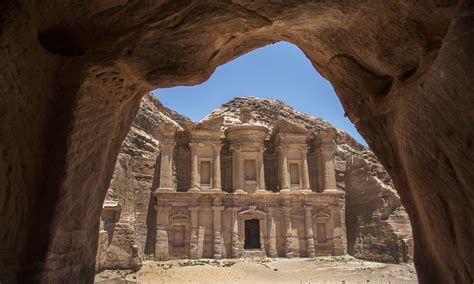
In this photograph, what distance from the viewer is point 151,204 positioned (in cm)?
2719

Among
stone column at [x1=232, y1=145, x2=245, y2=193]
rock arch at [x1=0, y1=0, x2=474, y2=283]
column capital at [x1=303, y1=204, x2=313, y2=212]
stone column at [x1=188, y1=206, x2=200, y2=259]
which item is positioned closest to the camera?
rock arch at [x1=0, y1=0, x2=474, y2=283]

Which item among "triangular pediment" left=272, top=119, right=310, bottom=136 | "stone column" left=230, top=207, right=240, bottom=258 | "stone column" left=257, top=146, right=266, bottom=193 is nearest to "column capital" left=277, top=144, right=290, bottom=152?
"triangular pediment" left=272, top=119, right=310, bottom=136

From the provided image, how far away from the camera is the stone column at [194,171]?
88.2 ft

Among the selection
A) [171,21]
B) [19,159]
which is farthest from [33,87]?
[171,21]

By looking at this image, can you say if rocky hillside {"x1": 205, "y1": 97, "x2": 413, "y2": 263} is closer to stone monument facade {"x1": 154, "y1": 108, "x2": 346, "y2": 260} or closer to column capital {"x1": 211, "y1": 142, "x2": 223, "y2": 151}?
stone monument facade {"x1": 154, "y1": 108, "x2": 346, "y2": 260}

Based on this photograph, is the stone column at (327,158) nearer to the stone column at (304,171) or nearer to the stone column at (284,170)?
the stone column at (304,171)

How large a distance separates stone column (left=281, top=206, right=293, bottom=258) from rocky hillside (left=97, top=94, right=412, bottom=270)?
5.68m

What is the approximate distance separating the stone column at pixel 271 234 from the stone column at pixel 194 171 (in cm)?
566

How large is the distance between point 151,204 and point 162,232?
2.85 meters

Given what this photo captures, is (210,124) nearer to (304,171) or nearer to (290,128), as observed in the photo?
(290,128)

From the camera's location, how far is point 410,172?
12.7ft

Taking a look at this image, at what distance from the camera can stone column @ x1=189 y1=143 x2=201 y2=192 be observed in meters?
26.9

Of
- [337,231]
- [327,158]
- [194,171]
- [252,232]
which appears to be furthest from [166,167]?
[337,231]

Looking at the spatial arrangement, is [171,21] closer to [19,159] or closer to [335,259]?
[19,159]
